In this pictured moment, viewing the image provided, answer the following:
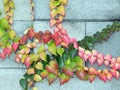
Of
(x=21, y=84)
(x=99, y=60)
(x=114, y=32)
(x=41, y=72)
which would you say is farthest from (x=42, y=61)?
(x=114, y=32)

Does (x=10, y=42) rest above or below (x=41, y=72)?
above

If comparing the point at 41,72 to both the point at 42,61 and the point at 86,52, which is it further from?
the point at 86,52

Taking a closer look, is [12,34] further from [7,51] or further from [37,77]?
[37,77]

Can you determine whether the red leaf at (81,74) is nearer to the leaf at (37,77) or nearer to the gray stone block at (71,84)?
the gray stone block at (71,84)

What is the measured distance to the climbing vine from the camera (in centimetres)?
223

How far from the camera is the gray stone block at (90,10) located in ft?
7.48

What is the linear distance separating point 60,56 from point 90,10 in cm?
38

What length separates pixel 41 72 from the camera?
2248 millimetres

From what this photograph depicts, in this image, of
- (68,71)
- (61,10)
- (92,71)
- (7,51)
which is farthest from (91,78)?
(7,51)

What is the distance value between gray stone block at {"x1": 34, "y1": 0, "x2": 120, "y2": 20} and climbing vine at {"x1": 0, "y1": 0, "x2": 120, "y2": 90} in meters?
0.05

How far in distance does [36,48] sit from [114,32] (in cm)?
55

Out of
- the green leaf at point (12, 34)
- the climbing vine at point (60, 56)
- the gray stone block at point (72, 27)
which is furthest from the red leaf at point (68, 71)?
the green leaf at point (12, 34)

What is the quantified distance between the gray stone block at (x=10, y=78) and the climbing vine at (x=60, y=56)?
0.05 m

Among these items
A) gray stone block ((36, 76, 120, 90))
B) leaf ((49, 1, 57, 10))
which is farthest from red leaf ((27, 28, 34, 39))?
gray stone block ((36, 76, 120, 90))
